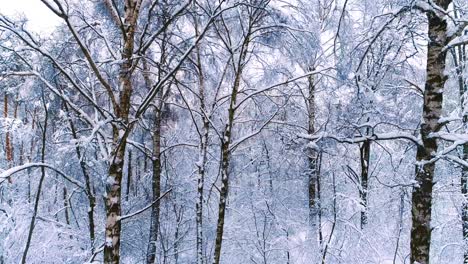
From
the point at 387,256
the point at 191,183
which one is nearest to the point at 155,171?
the point at 191,183

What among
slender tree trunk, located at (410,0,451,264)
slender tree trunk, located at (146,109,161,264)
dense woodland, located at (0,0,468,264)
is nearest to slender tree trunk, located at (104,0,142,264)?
dense woodland, located at (0,0,468,264)

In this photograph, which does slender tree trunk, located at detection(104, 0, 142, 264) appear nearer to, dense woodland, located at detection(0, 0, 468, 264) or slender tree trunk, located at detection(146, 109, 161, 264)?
dense woodland, located at detection(0, 0, 468, 264)

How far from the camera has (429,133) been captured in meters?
4.23

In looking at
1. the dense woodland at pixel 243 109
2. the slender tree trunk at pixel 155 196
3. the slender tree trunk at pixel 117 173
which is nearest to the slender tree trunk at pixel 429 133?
the dense woodland at pixel 243 109

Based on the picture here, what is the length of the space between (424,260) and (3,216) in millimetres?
7864

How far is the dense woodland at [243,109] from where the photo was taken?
4145 millimetres

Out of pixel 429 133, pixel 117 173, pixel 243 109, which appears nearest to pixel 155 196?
pixel 243 109

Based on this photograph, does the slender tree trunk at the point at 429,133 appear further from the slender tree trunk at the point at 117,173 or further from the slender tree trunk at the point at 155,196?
the slender tree trunk at the point at 155,196

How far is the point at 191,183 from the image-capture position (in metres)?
15.7

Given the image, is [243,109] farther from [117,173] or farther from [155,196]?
[117,173]

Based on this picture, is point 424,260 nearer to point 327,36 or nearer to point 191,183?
point 327,36

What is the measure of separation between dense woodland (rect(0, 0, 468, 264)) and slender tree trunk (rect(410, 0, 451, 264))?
0.01 m

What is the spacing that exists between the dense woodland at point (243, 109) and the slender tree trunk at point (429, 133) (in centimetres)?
1

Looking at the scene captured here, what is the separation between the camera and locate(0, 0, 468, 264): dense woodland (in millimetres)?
4145
